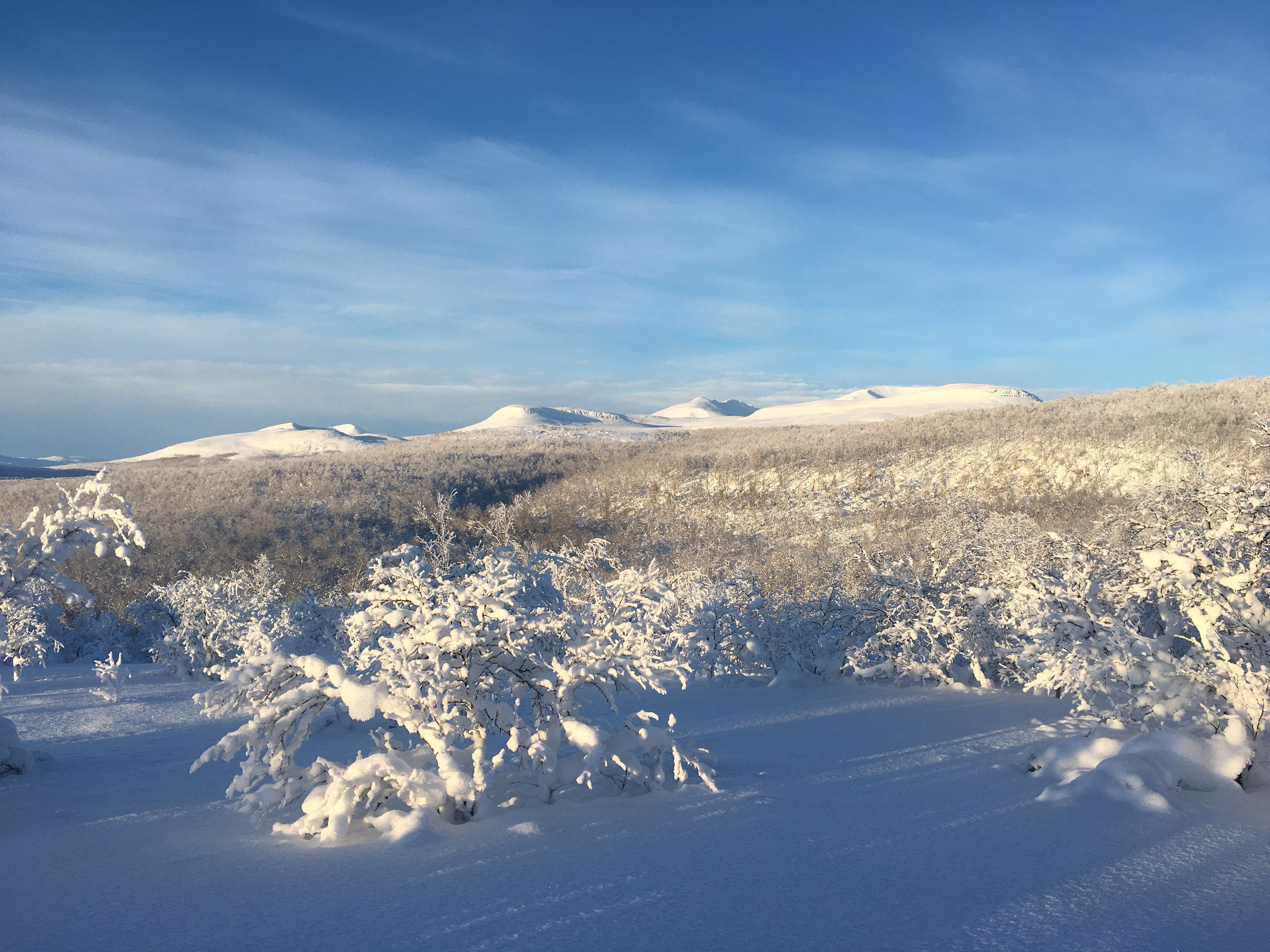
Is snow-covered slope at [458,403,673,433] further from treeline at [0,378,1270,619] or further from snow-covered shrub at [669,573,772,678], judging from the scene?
snow-covered shrub at [669,573,772,678]

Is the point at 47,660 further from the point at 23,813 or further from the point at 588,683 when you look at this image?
the point at 588,683

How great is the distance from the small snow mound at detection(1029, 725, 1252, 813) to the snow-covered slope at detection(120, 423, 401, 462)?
9671 centimetres

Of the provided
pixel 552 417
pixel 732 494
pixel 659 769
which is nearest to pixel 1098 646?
pixel 659 769

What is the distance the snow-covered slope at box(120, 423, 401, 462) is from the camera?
101906 millimetres

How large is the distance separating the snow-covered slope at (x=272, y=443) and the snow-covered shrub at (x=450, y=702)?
9468 cm

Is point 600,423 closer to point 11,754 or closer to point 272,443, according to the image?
point 272,443

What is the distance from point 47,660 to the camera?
66.8ft

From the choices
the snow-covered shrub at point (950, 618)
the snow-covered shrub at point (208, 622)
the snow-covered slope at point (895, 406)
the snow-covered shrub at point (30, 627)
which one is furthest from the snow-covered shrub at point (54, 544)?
the snow-covered slope at point (895, 406)

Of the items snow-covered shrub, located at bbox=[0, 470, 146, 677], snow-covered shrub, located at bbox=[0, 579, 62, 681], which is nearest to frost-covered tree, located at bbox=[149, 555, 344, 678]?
snow-covered shrub, located at bbox=[0, 579, 62, 681]

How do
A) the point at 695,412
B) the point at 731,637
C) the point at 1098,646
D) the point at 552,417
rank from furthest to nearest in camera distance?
1. the point at 695,412
2. the point at 552,417
3. the point at 731,637
4. the point at 1098,646

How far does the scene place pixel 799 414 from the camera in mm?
98375

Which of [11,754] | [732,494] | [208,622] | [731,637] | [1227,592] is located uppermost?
[732,494]

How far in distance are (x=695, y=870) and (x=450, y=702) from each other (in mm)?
2404

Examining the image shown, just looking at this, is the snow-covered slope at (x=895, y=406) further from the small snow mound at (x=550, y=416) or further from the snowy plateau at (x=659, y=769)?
the snowy plateau at (x=659, y=769)
